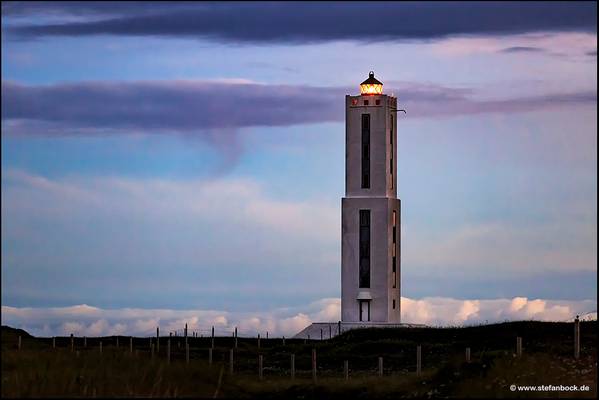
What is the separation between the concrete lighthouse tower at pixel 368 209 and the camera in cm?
9012

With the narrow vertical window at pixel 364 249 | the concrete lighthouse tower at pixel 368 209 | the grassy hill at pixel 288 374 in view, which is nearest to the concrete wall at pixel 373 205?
the concrete lighthouse tower at pixel 368 209

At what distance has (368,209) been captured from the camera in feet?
296

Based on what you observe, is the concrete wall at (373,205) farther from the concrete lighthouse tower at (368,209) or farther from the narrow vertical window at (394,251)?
the narrow vertical window at (394,251)

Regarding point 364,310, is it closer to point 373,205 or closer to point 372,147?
point 373,205

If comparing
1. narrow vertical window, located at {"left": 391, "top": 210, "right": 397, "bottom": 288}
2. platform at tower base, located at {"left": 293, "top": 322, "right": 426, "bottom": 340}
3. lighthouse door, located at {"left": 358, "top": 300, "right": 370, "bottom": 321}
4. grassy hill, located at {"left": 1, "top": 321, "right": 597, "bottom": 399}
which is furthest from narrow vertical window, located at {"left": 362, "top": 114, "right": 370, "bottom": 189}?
grassy hill, located at {"left": 1, "top": 321, "right": 597, "bottom": 399}

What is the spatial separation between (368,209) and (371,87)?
25.5 ft

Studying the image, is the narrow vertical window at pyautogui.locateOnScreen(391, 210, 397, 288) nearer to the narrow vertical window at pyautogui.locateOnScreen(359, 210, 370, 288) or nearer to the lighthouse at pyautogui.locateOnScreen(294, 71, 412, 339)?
the lighthouse at pyautogui.locateOnScreen(294, 71, 412, 339)

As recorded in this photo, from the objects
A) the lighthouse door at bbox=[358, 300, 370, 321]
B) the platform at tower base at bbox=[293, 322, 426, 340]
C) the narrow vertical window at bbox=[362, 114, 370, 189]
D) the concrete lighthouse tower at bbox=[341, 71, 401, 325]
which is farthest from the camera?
the narrow vertical window at bbox=[362, 114, 370, 189]

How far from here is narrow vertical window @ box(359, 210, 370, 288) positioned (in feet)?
297

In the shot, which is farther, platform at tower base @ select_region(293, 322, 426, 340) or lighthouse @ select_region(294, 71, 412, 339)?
lighthouse @ select_region(294, 71, 412, 339)

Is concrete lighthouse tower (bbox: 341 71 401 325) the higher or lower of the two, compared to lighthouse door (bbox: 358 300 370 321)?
higher

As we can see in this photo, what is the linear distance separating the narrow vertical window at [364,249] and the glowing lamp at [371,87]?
7.57 m

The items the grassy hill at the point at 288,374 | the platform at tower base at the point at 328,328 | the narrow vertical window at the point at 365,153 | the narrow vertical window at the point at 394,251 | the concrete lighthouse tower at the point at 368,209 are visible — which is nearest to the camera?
the grassy hill at the point at 288,374

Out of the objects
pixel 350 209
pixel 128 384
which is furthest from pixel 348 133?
pixel 128 384
